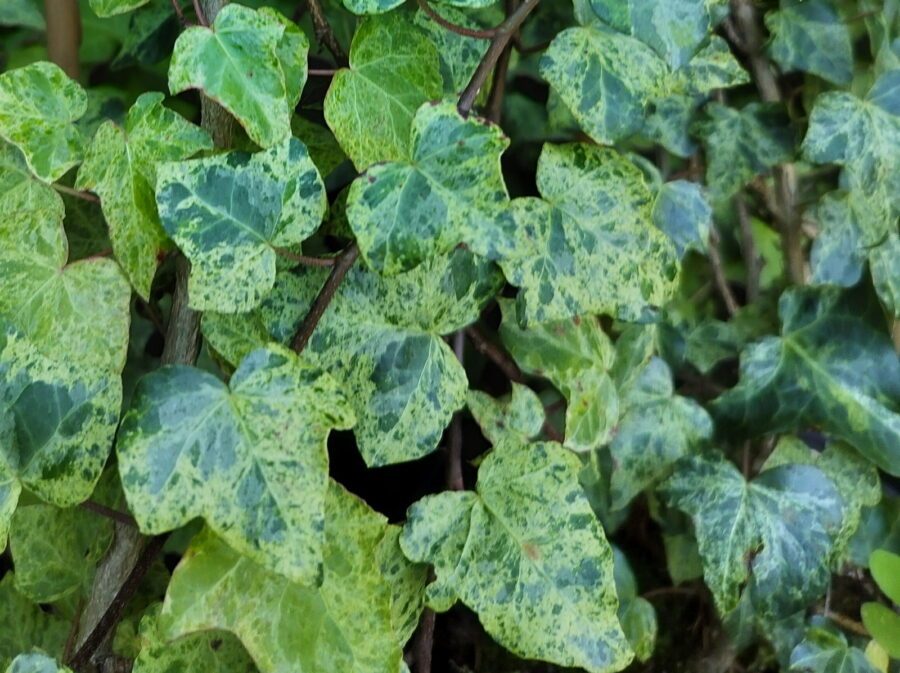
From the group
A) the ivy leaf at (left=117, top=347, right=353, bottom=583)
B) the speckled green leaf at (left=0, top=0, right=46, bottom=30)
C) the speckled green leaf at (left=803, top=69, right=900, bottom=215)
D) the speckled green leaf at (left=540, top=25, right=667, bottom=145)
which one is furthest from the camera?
the speckled green leaf at (left=0, top=0, right=46, bottom=30)

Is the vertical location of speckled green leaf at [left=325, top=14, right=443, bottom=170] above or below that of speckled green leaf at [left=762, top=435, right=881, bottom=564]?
above

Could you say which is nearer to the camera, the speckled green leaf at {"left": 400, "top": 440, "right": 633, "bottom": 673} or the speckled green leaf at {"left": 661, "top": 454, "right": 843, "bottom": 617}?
the speckled green leaf at {"left": 400, "top": 440, "right": 633, "bottom": 673}

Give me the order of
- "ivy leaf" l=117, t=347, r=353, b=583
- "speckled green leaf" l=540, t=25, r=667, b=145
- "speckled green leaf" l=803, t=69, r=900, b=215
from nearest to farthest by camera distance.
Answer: "ivy leaf" l=117, t=347, r=353, b=583 < "speckled green leaf" l=540, t=25, r=667, b=145 < "speckled green leaf" l=803, t=69, r=900, b=215

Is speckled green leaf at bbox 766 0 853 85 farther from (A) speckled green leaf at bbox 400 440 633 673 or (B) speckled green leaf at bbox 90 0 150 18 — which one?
(B) speckled green leaf at bbox 90 0 150 18

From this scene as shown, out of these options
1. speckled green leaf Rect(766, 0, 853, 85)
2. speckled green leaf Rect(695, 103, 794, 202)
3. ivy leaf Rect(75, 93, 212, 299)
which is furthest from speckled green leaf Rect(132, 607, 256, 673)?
speckled green leaf Rect(766, 0, 853, 85)

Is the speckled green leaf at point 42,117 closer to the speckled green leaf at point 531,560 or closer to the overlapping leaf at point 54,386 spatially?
the overlapping leaf at point 54,386

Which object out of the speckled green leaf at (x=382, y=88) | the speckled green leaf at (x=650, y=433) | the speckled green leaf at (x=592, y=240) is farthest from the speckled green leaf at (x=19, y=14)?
the speckled green leaf at (x=650, y=433)
